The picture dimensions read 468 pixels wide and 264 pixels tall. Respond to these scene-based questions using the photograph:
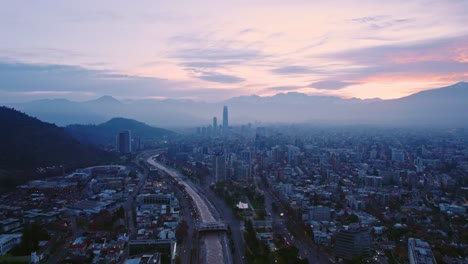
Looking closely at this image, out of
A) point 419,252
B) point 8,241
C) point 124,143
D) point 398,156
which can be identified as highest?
point 124,143

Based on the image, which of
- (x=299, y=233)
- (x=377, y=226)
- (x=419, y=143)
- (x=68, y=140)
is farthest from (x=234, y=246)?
(x=419, y=143)

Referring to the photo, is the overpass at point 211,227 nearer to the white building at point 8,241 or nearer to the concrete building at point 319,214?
the concrete building at point 319,214

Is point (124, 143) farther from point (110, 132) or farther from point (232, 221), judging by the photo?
point (232, 221)

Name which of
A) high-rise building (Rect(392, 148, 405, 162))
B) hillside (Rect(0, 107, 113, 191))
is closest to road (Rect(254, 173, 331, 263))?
hillside (Rect(0, 107, 113, 191))

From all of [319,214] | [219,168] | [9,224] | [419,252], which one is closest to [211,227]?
[319,214]

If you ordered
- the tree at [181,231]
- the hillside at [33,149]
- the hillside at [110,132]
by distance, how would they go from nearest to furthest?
1. the tree at [181,231]
2. the hillside at [33,149]
3. the hillside at [110,132]

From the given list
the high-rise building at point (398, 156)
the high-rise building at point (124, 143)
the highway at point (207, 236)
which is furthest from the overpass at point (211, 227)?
the high-rise building at point (124, 143)

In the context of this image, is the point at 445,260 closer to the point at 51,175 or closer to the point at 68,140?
the point at 51,175
